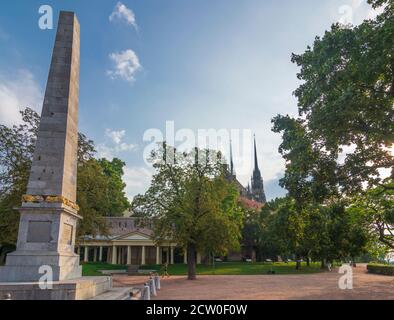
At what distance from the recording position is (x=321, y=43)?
14.9m

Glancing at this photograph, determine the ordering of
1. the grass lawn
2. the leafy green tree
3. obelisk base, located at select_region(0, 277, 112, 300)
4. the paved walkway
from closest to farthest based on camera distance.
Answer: obelisk base, located at select_region(0, 277, 112, 300) < the paved walkway < the grass lawn < the leafy green tree

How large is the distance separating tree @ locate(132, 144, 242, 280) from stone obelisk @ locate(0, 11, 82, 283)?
18437mm

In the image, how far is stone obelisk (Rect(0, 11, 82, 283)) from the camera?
10.8 metres

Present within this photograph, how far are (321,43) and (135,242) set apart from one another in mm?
44465

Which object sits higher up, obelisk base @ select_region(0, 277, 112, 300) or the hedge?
obelisk base @ select_region(0, 277, 112, 300)

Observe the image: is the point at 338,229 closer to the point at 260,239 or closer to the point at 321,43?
the point at 260,239

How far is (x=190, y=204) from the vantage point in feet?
102

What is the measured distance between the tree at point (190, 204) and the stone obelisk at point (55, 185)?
1844cm

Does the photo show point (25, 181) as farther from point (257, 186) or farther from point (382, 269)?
point (257, 186)

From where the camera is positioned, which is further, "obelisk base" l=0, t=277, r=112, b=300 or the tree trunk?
the tree trunk

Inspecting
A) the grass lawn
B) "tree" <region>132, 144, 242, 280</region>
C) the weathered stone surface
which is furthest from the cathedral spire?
the weathered stone surface

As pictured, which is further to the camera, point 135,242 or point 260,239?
point 260,239

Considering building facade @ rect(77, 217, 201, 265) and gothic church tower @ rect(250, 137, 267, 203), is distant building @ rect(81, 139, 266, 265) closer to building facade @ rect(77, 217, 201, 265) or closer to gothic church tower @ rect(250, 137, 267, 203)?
building facade @ rect(77, 217, 201, 265)
